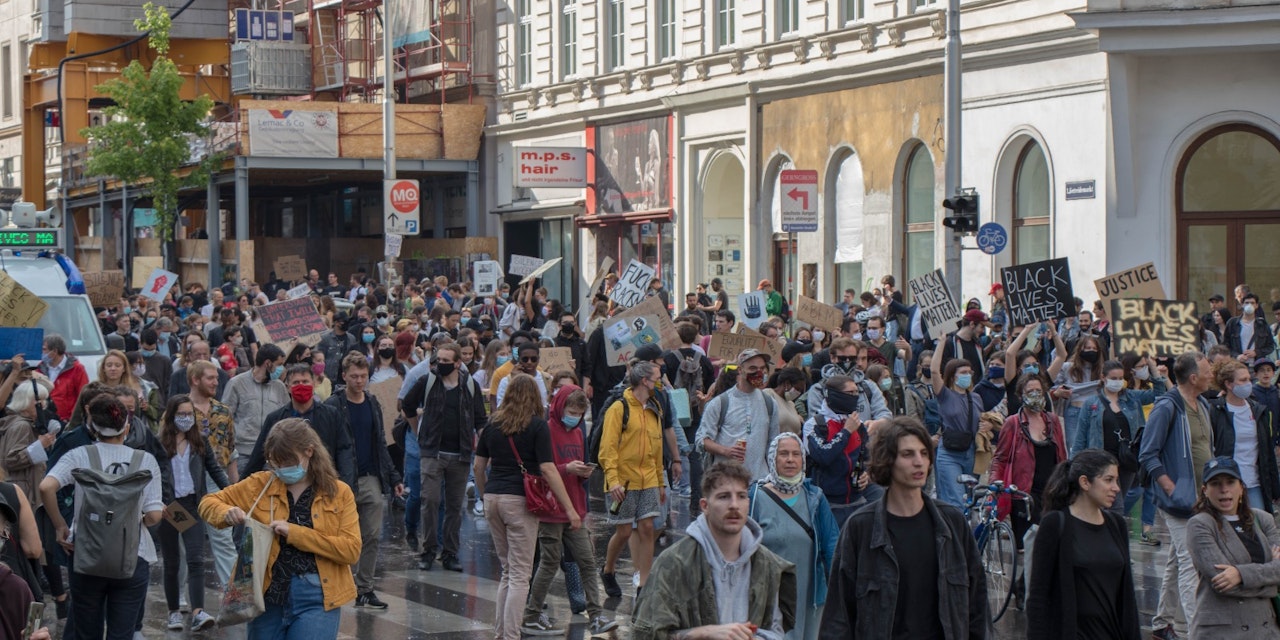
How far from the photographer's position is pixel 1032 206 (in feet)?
90.7

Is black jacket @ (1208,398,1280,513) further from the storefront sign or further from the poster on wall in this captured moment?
the storefront sign

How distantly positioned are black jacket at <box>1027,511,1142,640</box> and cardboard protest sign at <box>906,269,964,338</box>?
12.0 meters

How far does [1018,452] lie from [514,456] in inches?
141

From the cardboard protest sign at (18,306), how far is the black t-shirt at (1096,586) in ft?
36.3

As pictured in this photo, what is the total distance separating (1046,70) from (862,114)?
16.1 feet

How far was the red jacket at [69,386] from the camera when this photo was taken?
48.7 ft

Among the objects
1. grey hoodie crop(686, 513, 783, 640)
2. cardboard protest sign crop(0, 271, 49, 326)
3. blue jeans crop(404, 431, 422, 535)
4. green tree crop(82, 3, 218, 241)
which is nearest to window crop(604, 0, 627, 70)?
green tree crop(82, 3, 218, 241)

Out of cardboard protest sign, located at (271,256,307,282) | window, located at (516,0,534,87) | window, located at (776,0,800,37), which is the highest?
window, located at (516,0,534,87)

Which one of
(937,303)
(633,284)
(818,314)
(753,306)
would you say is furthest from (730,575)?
(753,306)

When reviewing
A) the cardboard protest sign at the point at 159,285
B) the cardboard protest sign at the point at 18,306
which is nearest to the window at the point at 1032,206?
the cardboard protest sign at the point at 159,285

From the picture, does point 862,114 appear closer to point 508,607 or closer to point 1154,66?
point 1154,66

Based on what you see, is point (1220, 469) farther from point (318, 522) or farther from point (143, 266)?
point (143, 266)

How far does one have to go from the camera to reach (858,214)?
31.6 meters

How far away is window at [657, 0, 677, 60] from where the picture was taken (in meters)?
37.5
